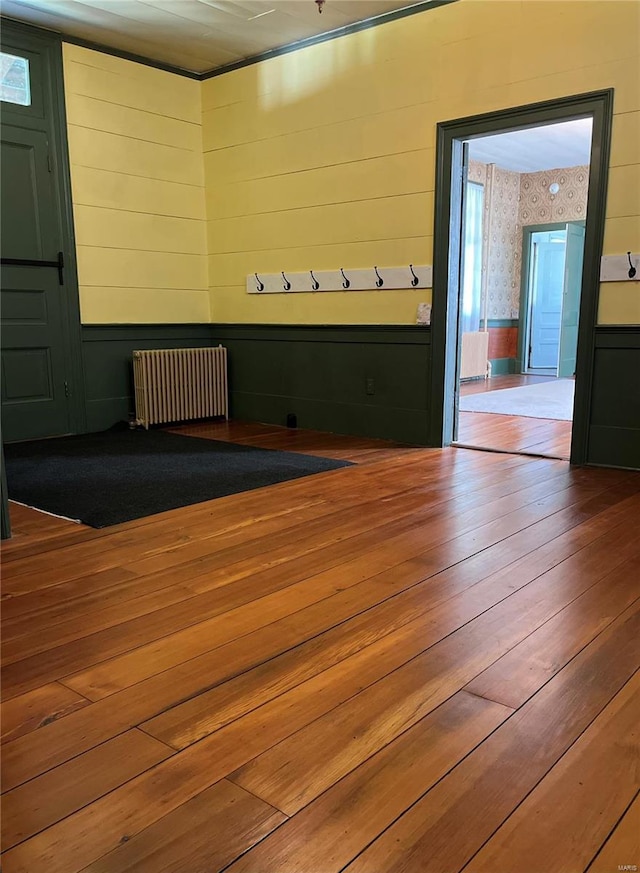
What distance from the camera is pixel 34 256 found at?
464cm

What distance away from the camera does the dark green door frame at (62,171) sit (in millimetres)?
4410

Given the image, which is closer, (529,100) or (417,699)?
(417,699)

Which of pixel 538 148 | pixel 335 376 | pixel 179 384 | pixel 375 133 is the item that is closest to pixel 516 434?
pixel 335 376

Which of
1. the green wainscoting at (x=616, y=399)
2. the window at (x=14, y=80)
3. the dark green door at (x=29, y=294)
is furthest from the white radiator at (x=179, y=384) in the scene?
the green wainscoting at (x=616, y=399)

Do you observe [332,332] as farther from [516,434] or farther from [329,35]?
[329,35]

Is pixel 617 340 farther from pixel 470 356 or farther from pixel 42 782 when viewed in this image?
pixel 470 356

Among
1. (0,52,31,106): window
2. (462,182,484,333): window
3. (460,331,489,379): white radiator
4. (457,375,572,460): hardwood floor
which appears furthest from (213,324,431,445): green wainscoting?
(462,182,484,333): window

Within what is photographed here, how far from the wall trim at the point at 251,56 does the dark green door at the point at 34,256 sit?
0.19 metres

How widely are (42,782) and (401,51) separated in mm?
4449

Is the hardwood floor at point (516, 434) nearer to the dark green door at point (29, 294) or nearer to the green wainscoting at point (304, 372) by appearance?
the green wainscoting at point (304, 372)

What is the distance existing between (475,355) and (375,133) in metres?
4.69

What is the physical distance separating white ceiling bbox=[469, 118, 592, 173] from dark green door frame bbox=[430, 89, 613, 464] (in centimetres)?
264

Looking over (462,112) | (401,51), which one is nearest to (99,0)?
(401,51)

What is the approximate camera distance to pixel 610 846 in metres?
1.08
